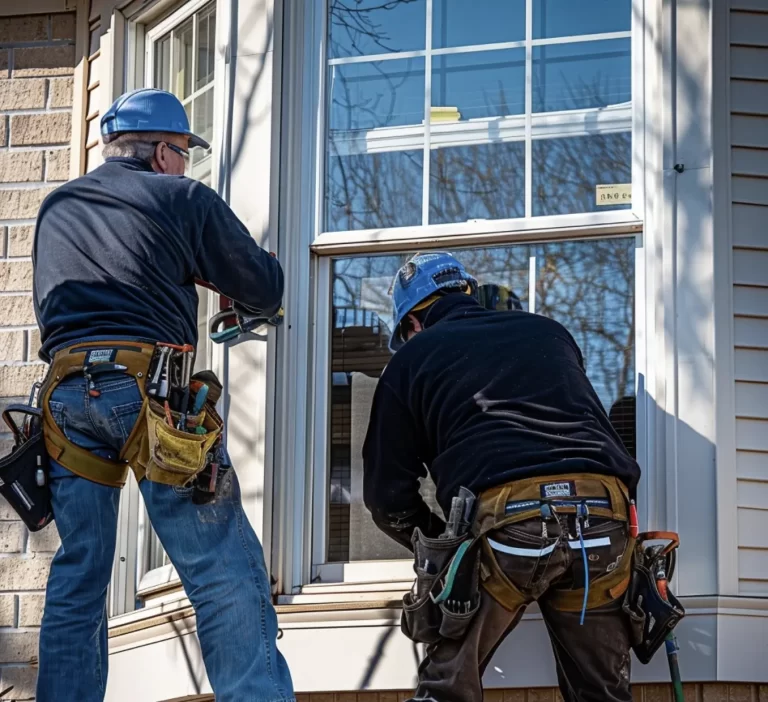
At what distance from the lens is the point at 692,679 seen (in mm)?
4648

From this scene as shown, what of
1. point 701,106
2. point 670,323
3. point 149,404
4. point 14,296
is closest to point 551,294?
point 670,323

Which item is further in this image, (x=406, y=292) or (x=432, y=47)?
(x=432, y=47)

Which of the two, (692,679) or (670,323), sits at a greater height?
(670,323)

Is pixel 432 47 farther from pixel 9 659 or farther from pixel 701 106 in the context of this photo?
pixel 9 659

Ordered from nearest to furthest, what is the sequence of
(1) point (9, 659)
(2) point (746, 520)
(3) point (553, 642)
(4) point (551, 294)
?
(3) point (553, 642)
(2) point (746, 520)
(4) point (551, 294)
(1) point (9, 659)

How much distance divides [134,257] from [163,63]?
7.34 ft

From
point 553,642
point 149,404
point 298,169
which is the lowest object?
point 553,642

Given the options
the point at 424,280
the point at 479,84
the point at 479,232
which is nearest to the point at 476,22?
the point at 479,84

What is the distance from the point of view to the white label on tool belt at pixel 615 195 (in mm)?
5102

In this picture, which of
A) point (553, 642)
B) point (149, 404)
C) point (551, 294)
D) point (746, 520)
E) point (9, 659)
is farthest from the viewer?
point (9, 659)

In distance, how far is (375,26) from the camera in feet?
18.2

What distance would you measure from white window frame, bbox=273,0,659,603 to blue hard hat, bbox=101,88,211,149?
0.89 m

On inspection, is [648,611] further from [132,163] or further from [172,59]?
[172,59]

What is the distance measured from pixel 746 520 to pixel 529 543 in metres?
1.07
